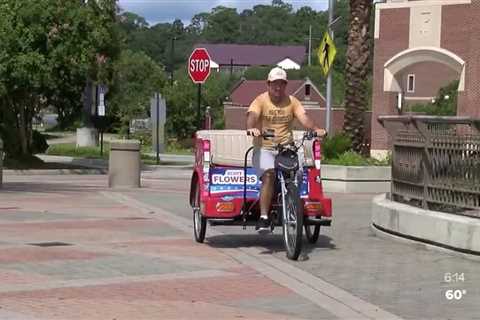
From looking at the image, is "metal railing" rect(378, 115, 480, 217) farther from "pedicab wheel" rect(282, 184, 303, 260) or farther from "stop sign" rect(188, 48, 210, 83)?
"stop sign" rect(188, 48, 210, 83)

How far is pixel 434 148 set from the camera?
Result: 33.9ft

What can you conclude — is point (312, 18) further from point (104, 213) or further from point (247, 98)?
point (104, 213)

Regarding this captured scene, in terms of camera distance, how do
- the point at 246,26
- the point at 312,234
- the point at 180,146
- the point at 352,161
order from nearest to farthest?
the point at 312,234 → the point at 352,161 → the point at 180,146 → the point at 246,26

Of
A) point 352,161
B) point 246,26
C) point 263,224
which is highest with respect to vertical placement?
point 246,26

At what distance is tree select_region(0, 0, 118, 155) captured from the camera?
27844mm

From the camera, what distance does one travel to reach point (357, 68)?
2114 cm

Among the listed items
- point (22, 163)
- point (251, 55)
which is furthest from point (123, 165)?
point (251, 55)

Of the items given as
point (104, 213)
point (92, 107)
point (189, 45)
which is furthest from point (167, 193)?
point (189, 45)

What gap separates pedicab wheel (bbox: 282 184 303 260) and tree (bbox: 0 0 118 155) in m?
19.5

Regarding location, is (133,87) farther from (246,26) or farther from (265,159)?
(246,26)

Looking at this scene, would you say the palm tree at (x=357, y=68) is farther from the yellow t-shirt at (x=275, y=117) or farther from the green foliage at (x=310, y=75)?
the green foliage at (x=310, y=75)

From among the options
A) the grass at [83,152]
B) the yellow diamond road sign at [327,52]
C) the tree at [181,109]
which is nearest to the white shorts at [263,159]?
the yellow diamond road sign at [327,52]

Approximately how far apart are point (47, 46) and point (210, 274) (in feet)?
69.2

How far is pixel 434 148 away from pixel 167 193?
9666 millimetres
